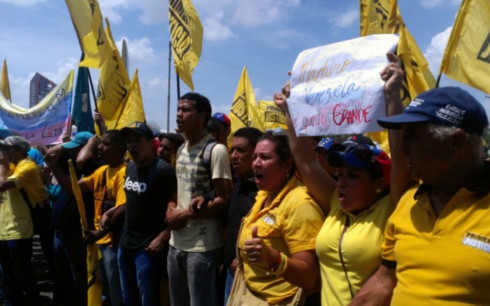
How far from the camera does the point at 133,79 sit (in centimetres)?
593

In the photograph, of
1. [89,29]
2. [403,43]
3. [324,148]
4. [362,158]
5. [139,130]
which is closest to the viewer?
[362,158]

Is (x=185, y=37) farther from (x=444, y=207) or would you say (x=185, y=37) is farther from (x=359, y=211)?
(x=444, y=207)

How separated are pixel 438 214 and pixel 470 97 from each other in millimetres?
456

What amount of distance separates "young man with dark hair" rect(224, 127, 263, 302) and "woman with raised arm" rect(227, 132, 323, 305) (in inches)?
20.1

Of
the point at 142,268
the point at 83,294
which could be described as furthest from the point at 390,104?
the point at 83,294

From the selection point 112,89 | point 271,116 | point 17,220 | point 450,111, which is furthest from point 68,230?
point 271,116

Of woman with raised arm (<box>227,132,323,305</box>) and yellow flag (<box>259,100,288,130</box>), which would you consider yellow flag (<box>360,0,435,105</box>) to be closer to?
woman with raised arm (<box>227,132,323,305</box>)

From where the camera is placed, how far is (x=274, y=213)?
2395 millimetres

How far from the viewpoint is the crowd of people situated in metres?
1.52

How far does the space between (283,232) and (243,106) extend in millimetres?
6078

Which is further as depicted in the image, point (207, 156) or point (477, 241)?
point (207, 156)

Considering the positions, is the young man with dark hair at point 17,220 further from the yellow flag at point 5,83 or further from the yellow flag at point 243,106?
the yellow flag at point 5,83

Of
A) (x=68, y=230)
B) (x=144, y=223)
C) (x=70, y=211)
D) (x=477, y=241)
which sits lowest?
Answer: (x=68, y=230)

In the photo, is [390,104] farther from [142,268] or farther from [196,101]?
[142,268]
